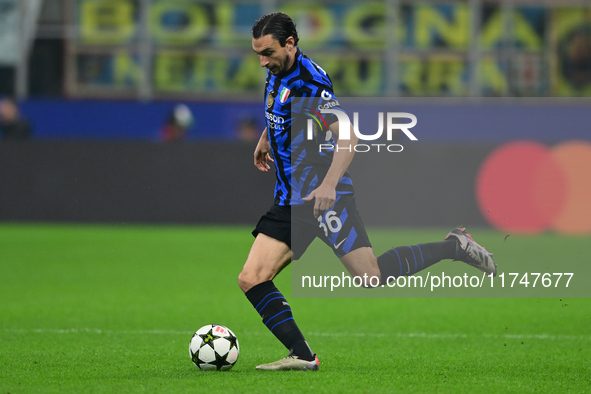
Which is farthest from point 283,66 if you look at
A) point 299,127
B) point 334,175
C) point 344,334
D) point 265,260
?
point 344,334

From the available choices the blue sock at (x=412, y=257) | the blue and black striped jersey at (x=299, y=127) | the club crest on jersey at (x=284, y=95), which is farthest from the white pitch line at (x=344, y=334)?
the club crest on jersey at (x=284, y=95)

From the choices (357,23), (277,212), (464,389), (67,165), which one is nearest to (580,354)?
(464,389)

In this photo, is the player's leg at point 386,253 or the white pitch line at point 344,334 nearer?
the player's leg at point 386,253

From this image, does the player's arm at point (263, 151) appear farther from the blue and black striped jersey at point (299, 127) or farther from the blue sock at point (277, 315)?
the blue sock at point (277, 315)

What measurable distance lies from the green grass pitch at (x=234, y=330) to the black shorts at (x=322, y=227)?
73 cm

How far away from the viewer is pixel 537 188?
15.4 meters

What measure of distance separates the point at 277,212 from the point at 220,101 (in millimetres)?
13756

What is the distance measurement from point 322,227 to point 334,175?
377 millimetres

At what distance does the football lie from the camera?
17.8 ft

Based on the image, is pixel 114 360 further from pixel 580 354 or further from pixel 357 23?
pixel 357 23

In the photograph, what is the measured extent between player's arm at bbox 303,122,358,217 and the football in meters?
Result: 0.97

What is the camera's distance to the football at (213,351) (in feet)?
17.8

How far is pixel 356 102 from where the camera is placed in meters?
18.6

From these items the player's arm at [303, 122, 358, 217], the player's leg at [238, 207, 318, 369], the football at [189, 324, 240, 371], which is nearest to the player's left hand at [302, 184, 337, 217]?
the player's arm at [303, 122, 358, 217]
